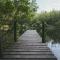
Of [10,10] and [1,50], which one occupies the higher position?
[10,10]

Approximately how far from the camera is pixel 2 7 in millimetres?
7379

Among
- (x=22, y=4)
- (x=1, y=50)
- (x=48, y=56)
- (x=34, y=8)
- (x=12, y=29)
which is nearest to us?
(x=48, y=56)

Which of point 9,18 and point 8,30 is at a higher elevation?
point 9,18

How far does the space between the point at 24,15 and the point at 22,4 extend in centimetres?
127

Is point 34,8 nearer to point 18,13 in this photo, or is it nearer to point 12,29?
point 18,13

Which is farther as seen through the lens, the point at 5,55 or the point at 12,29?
the point at 12,29

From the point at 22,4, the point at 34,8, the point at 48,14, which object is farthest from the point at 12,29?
the point at 48,14

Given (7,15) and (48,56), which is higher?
(7,15)

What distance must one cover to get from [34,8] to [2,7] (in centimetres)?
616

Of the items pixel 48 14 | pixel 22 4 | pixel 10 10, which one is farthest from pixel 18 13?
pixel 48 14

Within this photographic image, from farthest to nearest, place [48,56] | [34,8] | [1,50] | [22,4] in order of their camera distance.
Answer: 1. [34,8]
2. [22,4]
3. [1,50]
4. [48,56]

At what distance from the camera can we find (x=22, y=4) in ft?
29.7

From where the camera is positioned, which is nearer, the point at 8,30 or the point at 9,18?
the point at 8,30

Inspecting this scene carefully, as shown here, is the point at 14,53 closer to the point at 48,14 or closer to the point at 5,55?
the point at 5,55
